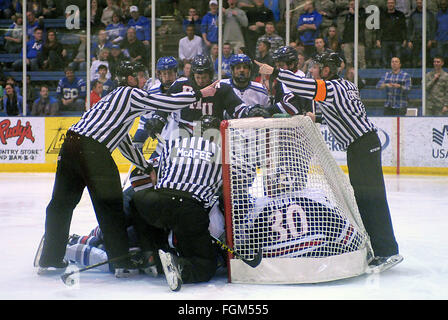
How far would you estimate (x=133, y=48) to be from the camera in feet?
33.8

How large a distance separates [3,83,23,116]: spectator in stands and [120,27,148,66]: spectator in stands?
5.60 ft

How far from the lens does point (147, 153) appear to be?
9.07m

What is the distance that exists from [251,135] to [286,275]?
70 cm

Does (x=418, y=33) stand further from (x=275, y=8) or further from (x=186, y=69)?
(x=186, y=69)

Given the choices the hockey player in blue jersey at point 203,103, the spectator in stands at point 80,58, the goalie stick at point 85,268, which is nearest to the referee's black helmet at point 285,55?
the hockey player in blue jersey at point 203,103

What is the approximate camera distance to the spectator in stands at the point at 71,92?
10109 millimetres

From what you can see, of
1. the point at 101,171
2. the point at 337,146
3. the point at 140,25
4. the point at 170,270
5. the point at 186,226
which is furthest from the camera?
the point at 140,25

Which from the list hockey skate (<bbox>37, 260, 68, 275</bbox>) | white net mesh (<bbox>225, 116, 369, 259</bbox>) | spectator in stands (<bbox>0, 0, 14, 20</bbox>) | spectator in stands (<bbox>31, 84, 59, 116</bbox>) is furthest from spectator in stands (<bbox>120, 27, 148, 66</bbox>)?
white net mesh (<bbox>225, 116, 369, 259</bbox>)

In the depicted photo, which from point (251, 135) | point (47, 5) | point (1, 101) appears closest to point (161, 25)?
point (47, 5)

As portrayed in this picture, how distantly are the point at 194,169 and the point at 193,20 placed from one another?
7273 millimetres

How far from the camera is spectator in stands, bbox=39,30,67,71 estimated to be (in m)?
10.5

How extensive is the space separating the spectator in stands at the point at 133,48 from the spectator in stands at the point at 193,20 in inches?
28.2

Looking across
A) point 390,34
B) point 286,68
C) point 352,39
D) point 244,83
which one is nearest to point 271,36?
point 352,39

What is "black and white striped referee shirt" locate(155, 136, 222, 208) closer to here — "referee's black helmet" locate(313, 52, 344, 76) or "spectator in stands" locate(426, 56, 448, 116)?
"referee's black helmet" locate(313, 52, 344, 76)
